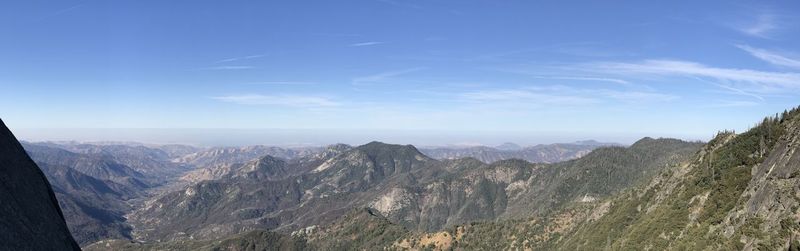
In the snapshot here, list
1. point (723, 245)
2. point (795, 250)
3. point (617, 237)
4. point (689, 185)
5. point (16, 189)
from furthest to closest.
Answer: point (617, 237), point (689, 185), point (723, 245), point (16, 189), point (795, 250)

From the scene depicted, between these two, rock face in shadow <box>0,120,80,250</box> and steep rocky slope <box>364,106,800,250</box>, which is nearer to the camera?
rock face in shadow <box>0,120,80,250</box>

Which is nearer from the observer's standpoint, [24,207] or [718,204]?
[24,207]

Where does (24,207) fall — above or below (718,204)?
above

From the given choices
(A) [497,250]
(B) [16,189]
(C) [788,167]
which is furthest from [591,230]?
(B) [16,189]

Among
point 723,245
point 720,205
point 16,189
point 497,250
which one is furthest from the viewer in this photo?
point 497,250

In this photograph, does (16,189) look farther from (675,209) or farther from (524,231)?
(524,231)

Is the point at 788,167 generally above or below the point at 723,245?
above

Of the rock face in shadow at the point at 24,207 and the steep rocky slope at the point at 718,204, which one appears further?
the steep rocky slope at the point at 718,204

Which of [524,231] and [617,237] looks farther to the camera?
[524,231]
